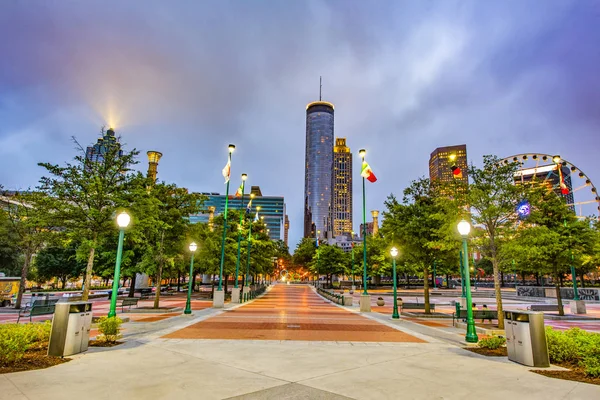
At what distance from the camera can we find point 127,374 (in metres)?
7.72

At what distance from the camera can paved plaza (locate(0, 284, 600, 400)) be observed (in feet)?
21.5

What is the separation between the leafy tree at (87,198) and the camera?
1575 cm

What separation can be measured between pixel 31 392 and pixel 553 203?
30137mm

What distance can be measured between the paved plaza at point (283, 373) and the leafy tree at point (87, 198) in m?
5.74

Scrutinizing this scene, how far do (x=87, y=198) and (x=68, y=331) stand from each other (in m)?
8.49

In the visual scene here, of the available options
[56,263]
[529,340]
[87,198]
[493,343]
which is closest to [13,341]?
[87,198]

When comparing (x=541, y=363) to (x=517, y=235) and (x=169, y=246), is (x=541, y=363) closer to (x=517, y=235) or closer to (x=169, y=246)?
(x=517, y=235)

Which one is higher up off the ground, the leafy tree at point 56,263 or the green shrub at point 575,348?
the leafy tree at point 56,263

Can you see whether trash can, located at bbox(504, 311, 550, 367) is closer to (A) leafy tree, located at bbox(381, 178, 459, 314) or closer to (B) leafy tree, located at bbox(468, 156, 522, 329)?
(B) leafy tree, located at bbox(468, 156, 522, 329)

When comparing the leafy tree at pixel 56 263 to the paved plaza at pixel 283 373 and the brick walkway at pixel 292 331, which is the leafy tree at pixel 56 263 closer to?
the brick walkway at pixel 292 331

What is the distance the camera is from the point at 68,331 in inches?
370

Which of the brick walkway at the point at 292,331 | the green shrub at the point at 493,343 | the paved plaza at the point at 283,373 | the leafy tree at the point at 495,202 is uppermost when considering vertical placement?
the leafy tree at the point at 495,202

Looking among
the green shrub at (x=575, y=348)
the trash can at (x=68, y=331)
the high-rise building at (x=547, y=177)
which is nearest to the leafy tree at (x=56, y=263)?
the trash can at (x=68, y=331)

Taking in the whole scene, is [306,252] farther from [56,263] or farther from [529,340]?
[529,340]
